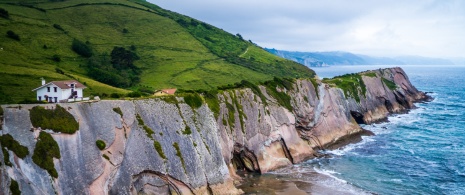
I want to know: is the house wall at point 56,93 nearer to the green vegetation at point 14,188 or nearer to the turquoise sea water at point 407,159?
the green vegetation at point 14,188

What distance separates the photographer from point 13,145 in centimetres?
3106

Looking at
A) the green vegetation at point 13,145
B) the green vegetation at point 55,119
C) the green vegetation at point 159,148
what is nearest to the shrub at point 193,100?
the green vegetation at point 159,148

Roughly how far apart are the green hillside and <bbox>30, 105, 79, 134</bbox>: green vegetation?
29961mm

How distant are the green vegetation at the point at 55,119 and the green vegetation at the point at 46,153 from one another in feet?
3.23

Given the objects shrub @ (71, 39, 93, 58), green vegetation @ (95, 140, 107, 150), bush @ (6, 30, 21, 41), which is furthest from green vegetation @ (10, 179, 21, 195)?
shrub @ (71, 39, 93, 58)

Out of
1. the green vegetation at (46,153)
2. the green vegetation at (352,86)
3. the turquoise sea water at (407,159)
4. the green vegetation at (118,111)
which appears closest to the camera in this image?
the green vegetation at (46,153)

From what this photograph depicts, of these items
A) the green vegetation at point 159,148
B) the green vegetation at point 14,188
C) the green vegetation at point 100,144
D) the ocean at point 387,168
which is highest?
the green vegetation at point 100,144

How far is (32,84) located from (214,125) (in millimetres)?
38029

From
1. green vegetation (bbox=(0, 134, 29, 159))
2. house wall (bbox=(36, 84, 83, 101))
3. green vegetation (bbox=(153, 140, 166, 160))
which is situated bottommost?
green vegetation (bbox=(153, 140, 166, 160))

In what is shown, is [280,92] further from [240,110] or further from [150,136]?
[150,136]

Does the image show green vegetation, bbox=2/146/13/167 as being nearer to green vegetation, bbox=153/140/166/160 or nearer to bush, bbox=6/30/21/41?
green vegetation, bbox=153/140/166/160

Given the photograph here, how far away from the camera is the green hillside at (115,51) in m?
81.8

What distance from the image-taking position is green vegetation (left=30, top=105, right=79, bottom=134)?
3369 cm

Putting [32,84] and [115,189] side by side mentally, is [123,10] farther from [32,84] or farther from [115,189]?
[115,189]
